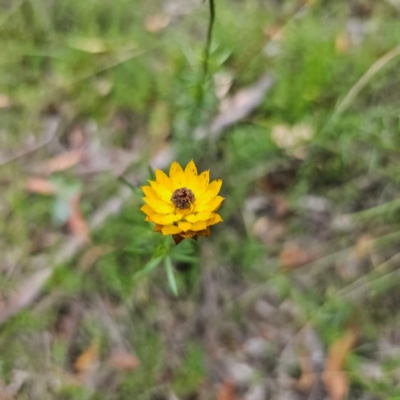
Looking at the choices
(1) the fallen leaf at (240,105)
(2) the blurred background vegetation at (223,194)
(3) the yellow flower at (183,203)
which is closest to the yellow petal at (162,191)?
(3) the yellow flower at (183,203)

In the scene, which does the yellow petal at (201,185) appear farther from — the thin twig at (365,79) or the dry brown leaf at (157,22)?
the dry brown leaf at (157,22)

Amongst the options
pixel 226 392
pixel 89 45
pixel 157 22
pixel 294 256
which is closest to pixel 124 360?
pixel 226 392

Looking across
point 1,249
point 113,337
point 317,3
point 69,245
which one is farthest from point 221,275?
point 317,3

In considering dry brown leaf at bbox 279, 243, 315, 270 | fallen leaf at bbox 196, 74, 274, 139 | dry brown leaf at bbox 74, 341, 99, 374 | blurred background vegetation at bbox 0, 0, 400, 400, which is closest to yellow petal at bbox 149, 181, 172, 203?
blurred background vegetation at bbox 0, 0, 400, 400

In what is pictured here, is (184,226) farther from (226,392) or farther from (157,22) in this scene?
(157,22)

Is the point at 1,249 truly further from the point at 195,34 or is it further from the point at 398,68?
the point at 398,68

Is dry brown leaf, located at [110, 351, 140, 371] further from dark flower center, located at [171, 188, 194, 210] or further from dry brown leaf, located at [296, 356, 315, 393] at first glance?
dark flower center, located at [171, 188, 194, 210]

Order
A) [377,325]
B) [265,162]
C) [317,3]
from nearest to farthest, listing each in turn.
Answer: [377,325]
[265,162]
[317,3]
